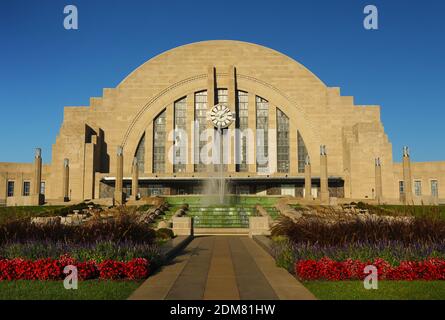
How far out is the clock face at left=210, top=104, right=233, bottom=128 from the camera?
58.5m

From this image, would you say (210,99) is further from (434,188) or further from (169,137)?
(434,188)

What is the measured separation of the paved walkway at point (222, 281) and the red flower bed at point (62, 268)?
0.48 metres

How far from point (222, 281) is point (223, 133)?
165 feet

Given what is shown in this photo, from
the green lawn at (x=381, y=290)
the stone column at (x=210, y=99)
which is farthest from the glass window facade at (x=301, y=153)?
the green lawn at (x=381, y=290)

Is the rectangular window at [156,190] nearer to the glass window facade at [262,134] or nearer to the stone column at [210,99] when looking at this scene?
the stone column at [210,99]

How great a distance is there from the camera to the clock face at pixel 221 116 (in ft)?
192

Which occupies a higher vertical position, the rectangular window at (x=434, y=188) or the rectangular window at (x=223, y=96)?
the rectangular window at (x=223, y=96)

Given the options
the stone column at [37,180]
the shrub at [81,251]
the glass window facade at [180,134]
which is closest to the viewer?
the shrub at [81,251]

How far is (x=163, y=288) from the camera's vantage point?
9.23m

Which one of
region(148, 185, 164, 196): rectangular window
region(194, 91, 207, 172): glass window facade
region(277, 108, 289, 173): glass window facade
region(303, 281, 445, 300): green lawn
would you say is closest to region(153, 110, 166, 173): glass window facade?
region(148, 185, 164, 196): rectangular window

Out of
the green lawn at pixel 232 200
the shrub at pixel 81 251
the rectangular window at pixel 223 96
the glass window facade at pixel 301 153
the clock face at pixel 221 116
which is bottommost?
the shrub at pixel 81 251

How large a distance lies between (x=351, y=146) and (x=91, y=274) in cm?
5017

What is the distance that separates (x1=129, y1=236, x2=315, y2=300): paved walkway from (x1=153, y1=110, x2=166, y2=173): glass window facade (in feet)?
153
